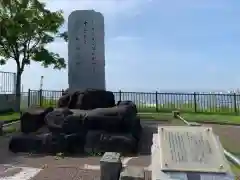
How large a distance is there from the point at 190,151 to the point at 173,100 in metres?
16.4

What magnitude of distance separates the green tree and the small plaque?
15106mm

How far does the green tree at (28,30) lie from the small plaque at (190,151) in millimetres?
15106

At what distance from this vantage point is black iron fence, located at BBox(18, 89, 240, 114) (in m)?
18.7

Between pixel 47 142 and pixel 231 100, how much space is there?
538 inches

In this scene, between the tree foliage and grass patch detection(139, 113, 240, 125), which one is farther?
the tree foliage

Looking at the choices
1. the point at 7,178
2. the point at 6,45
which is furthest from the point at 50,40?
the point at 7,178

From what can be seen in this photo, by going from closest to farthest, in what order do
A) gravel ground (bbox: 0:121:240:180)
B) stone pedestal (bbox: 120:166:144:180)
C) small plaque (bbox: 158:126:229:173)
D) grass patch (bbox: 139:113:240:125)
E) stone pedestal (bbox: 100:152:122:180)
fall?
small plaque (bbox: 158:126:229:173) → stone pedestal (bbox: 120:166:144:180) → stone pedestal (bbox: 100:152:122:180) → gravel ground (bbox: 0:121:240:180) → grass patch (bbox: 139:113:240:125)

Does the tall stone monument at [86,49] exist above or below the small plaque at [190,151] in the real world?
above

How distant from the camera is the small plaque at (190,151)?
333 cm

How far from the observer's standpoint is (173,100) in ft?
65.0

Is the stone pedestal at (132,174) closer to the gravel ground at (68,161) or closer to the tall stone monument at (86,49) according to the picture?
the gravel ground at (68,161)

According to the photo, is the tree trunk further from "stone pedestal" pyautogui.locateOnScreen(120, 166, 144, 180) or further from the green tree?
"stone pedestal" pyautogui.locateOnScreen(120, 166, 144, 180)

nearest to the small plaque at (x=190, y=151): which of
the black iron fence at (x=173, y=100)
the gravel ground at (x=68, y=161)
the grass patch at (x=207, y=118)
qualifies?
the gravel ground at (x=68, y=161)

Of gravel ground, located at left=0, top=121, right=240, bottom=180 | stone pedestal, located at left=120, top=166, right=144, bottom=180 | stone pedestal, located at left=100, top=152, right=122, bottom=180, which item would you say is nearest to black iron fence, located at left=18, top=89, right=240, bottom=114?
gravel ground, located at left=0, top=121, right=240, bottom=180
